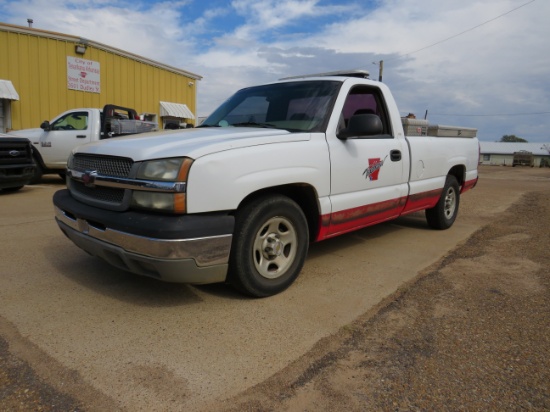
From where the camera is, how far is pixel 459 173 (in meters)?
6.22

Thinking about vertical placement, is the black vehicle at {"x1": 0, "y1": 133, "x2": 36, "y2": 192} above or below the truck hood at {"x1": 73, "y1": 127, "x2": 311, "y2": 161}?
below

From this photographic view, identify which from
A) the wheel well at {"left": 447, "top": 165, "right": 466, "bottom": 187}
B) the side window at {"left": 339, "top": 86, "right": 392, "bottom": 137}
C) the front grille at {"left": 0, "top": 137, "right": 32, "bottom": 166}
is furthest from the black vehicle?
the wheel well at {"left": 447, "top": 165, "right": 466, "bottom": 187}

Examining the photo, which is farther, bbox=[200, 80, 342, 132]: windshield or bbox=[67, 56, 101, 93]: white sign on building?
bbox=[67, 56, 101, 93]: white sign on building

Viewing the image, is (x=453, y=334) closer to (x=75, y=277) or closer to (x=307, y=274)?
(x=307, y=274)

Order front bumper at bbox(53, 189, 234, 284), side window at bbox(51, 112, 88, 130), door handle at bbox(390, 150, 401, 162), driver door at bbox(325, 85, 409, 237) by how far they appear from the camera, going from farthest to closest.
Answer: side window at bbox(51, 112, 88, 130)
door handle at bbox(390, 150, 401, 162)
driver door at bbox(325, 85, 409, 237)
front bumper at bbox(53, 189, 234, 284)

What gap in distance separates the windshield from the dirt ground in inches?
68.6

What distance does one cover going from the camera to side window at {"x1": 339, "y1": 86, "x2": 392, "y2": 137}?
402 cm

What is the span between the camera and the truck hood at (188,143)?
278 cm

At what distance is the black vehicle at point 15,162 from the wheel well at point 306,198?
6949 mm

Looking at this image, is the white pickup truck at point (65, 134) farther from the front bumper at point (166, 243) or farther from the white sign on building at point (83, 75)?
the front bumper at point (166, 243)

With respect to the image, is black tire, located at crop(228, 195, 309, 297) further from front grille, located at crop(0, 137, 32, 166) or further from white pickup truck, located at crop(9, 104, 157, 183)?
white pickup truck, located at crop(9, 104, 157, 183)

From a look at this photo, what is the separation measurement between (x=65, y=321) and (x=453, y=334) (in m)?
2.63

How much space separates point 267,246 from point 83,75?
45.7 feet

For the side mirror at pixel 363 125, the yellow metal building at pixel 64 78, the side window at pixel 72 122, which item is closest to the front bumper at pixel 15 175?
the side window at pixel 72 122
